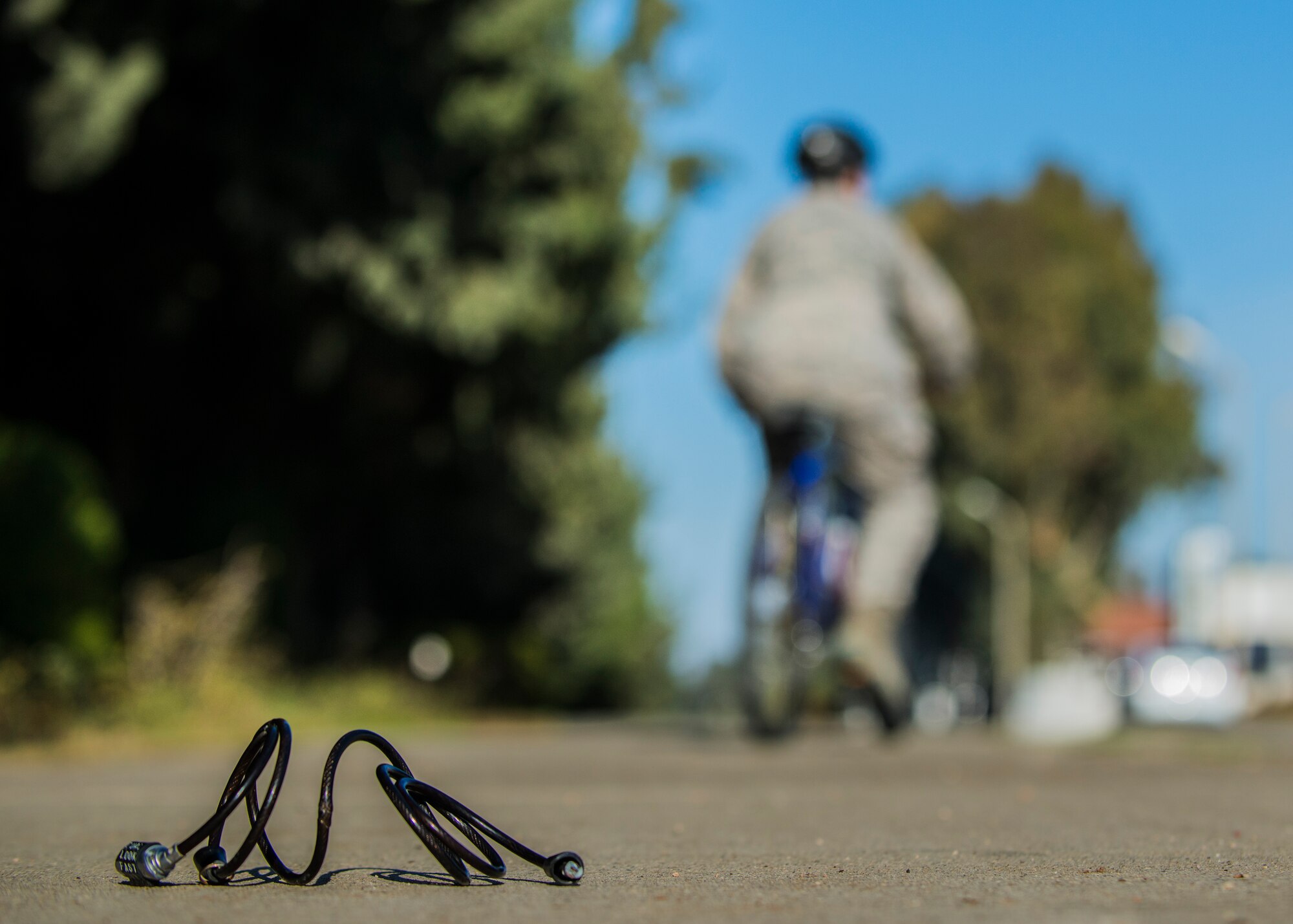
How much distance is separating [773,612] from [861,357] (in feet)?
3.61

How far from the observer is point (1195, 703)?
3253cm

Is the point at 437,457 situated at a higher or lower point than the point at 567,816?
higher

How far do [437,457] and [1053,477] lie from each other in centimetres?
2672

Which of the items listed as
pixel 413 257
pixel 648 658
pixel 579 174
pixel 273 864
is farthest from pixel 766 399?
pixel 648 658

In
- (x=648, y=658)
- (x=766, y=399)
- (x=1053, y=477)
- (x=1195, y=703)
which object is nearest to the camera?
(x=766, y=399)

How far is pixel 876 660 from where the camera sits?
26.0 feet

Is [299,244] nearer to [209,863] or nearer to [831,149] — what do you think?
[831,149]

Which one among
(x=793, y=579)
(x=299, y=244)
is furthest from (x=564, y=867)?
(x=299, y=244)

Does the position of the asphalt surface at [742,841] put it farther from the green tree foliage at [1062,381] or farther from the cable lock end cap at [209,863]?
the green tree foliage at [1062,381]

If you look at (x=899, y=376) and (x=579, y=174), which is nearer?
(x=899, y=376)

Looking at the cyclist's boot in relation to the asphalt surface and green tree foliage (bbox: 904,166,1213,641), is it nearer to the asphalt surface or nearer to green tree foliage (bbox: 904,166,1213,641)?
the asphalt surface

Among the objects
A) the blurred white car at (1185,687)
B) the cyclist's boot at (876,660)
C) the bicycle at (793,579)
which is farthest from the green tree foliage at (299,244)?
the blurred white car at (1185,687)

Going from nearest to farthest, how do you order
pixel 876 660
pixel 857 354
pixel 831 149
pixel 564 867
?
pixel 564 867
pixel 876 660
pixel 857 354
pixel 831 149

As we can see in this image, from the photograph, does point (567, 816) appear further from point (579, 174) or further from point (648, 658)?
point (648, 658)
